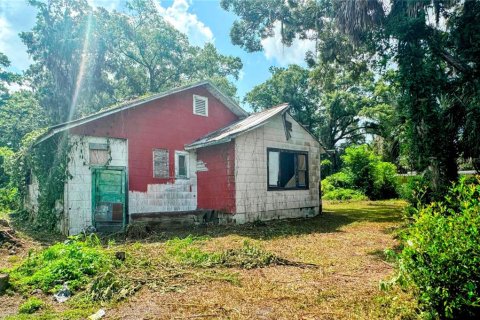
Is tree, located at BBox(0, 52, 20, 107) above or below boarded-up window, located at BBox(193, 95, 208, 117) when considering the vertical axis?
above

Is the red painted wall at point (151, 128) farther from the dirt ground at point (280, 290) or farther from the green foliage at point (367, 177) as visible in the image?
the green foliage at point (367, 177)

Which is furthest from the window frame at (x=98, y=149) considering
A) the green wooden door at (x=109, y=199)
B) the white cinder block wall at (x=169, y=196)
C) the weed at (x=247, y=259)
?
the weed at (x=247, y=259)

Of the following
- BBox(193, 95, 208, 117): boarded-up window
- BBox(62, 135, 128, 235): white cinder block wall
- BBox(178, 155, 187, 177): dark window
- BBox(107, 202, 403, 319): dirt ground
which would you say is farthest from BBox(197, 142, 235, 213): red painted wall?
BBox(107, 202, 403, 319): dirt ground

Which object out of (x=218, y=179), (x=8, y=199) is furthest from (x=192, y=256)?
(x=8, y=199)

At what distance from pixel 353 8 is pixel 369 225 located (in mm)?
8392

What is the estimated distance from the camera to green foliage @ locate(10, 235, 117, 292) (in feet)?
16.1

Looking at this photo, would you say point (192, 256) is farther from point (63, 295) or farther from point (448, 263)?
point (448, 263)

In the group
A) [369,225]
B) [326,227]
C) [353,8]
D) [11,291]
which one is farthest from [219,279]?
[353,8]

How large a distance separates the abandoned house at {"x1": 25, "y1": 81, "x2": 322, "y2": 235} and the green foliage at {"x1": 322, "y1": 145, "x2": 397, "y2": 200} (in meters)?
9.06

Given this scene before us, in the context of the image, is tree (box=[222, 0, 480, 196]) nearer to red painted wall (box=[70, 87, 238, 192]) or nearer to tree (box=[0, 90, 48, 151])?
red painted wall (box=[70, 87, 238, 192])

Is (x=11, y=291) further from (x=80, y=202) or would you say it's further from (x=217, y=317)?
(x=80, y=202)

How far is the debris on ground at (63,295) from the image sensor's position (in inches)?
173

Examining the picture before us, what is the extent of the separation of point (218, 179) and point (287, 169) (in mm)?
3707

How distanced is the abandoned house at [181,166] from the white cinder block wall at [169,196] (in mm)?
39
